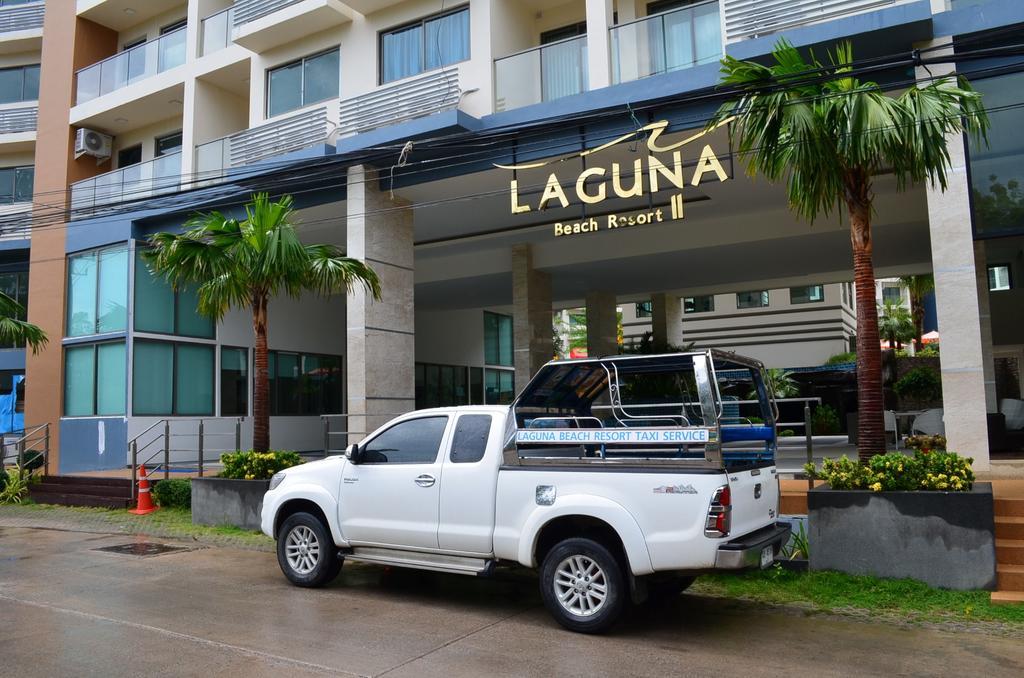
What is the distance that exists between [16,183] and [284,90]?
13858mm

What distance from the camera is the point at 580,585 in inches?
268

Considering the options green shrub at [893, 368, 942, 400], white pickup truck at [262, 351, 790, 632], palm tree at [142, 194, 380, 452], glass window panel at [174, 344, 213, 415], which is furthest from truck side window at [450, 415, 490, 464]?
green shrub at [893, 368, 942, 400]

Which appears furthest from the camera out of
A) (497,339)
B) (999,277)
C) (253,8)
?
(497,339)

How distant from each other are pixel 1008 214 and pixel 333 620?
969 centimetres

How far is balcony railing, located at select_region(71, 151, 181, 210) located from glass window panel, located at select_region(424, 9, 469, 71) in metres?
7.13

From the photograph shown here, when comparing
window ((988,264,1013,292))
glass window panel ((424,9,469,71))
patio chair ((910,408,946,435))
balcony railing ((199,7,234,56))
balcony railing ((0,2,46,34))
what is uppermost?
balcony railing ((0,2,46,34))

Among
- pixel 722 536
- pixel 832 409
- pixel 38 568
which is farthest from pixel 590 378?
pixel 832 409

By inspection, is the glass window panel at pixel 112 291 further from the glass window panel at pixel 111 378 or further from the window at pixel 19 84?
the window at pixel 19 84

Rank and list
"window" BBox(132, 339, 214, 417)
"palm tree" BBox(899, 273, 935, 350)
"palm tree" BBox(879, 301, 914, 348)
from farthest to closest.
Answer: "palm tree" BBox(879, 301, 914, 348), "palm tree" BBox(899, 273, 935, 350), "window" BBox(132, 339, 214, 417)

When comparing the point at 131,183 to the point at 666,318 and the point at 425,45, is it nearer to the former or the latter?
the point at 425,45

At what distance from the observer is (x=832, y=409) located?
26297 millimetres

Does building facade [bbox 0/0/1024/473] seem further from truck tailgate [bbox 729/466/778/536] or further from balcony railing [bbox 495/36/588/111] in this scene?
truck tailgate [bbox 729/466/778/536]

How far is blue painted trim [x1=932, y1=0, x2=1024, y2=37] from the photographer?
1056 centimetres

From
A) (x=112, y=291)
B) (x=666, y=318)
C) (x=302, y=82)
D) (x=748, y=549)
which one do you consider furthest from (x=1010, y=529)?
(x=112, y=291)
